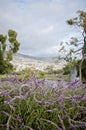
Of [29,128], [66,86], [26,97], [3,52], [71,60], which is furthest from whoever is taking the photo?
[3,52]

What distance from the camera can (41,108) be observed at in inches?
109

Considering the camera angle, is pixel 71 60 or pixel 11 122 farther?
pixel 71 60

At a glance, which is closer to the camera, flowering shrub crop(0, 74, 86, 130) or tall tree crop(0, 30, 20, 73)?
flowering shrub crop(0, 74, 86, 130)

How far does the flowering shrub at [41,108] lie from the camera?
2.69 m

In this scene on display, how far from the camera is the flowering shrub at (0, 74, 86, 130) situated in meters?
2.69

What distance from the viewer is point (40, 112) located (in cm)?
273

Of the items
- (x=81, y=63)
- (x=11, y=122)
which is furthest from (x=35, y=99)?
(x=81, y=63)

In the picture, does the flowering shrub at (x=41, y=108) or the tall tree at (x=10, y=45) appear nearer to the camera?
the flowering shrub at (x=41, y=108)

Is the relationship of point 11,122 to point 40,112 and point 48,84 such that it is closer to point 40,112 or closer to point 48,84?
point 40,112

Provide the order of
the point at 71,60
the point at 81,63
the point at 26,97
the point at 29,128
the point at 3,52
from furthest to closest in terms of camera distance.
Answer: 1. the point at 3,52
2. the point at 71,60
3. the point at 81,63
4. the point at 26,97
5. the point at 29,128

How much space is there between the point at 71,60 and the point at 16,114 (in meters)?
24.6

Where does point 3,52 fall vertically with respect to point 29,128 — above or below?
above

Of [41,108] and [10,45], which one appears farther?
[10,45]

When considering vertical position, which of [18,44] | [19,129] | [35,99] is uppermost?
[18,44]
